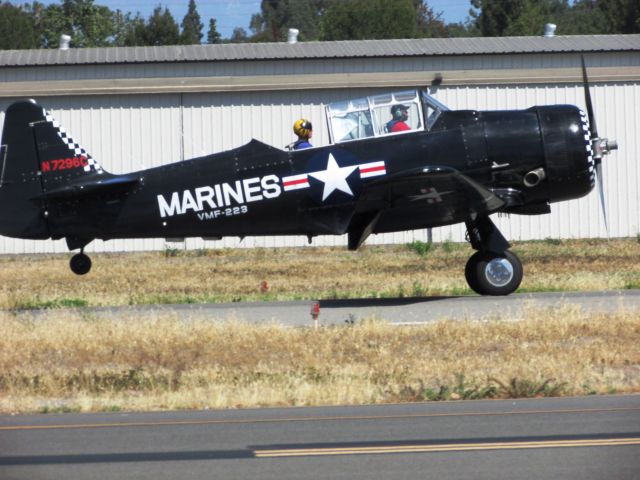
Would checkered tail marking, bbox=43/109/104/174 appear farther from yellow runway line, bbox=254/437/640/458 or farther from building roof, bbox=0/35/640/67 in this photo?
building roof, bbox=0/35/640/67

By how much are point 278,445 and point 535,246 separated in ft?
65.7

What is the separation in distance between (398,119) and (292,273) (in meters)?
7.38

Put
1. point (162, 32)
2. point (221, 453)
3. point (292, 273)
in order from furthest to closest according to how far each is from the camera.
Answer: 1. point (162, 32)
2. point (292, 273)
3. point (221, 453)

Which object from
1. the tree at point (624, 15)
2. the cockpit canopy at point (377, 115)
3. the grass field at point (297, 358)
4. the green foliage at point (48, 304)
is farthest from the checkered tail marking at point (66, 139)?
the tree at point (624, 15)

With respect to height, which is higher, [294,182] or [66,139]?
[66,139]

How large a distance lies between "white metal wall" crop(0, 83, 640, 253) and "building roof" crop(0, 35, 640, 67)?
939 mm

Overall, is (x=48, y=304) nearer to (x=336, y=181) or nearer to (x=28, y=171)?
(x=28, y=171)

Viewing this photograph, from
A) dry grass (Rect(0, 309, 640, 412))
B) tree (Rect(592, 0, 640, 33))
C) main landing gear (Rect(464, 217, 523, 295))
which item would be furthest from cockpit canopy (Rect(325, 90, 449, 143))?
tree (Rect(592, 0, 640, 33))

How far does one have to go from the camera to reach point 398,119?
49.2 feet

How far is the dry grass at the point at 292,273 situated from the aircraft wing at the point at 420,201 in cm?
177

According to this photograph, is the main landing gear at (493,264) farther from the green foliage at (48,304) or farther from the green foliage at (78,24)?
the green foliage at (78,24)

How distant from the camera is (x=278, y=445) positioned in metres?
7.32

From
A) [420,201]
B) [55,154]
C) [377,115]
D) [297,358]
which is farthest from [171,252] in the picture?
[297,358]

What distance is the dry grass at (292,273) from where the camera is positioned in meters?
17.1
